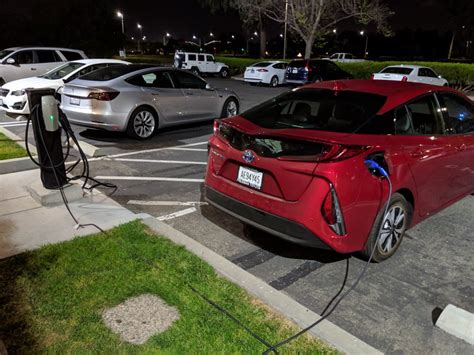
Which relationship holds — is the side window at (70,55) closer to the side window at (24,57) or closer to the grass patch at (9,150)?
the side window at (24,57)

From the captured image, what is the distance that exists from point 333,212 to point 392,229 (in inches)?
37.9

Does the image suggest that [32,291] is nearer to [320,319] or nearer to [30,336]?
[30,336]

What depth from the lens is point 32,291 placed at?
3170 mm

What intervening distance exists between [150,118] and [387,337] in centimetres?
673

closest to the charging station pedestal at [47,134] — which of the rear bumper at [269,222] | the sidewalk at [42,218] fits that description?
the sidewalk at [42,218]

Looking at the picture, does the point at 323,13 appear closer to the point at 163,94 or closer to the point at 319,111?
the point at 163,94

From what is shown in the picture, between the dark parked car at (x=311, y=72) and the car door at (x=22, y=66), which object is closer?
the car door at (x=22, y=66)

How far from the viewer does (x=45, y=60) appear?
14164 millimetres

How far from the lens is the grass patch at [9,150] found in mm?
6965

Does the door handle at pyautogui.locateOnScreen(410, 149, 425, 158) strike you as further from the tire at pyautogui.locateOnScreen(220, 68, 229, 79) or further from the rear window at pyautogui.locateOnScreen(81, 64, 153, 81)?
the tire at pyautogui.locateOnScreen(220, 68, 229, 79)

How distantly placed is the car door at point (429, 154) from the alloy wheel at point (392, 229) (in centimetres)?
29

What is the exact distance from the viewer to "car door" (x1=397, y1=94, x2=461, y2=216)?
377cm

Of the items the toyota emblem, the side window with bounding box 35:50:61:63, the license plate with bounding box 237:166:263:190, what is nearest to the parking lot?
the license plate with bounding box 237:166:263:190

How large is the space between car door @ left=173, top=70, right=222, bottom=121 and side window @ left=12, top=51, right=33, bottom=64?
7.70 m
